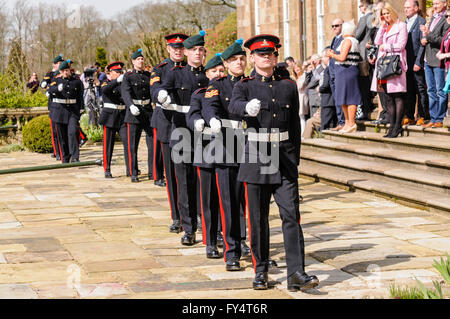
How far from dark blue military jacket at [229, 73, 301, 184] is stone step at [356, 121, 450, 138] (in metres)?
5.49

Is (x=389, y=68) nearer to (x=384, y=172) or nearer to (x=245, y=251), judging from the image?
(x=384, y=172)

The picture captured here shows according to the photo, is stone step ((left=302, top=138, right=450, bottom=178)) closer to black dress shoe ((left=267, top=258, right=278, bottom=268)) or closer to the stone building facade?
black dress shoe ((left=267, top=258, right=278, bottom=268))

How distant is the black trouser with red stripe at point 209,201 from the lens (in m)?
7.63

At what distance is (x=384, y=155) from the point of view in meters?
11.7

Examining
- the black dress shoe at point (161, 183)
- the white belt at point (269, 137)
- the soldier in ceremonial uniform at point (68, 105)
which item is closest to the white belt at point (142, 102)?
the black dress shoe at point (161, 183)

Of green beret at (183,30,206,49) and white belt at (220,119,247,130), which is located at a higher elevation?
green beret at (183,30,206,49)

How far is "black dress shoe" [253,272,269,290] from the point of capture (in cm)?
632

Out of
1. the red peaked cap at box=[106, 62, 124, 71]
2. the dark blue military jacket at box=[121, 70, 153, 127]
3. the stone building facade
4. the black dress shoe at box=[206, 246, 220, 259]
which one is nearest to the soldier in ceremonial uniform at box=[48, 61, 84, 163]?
the red peaked cap at box=[106, 62, 124, 71]

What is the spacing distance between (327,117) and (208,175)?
7112mm
